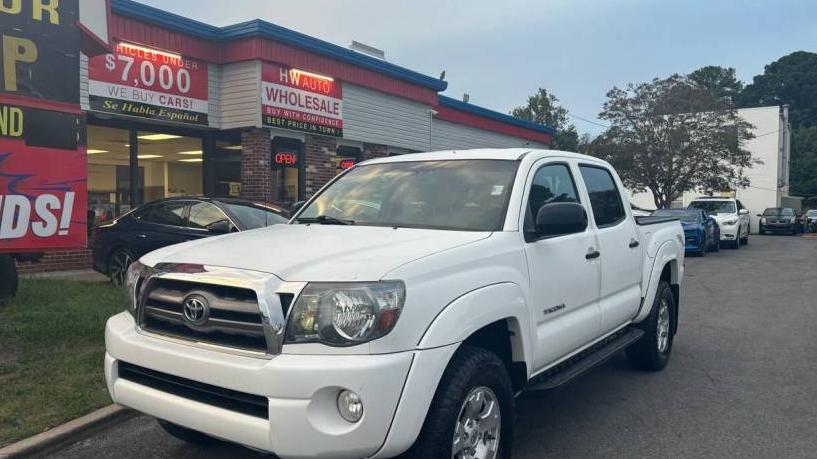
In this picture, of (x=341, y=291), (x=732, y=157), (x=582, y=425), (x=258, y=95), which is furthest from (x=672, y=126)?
(x=341, y=291)

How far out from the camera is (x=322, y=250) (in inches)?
126

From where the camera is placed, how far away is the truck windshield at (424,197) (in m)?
3.90

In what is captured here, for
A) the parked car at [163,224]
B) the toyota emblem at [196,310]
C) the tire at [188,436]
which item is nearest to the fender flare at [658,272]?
the tire at [188,436]

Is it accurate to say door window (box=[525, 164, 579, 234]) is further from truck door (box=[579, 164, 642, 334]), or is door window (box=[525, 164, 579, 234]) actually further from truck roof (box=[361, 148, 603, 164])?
truck door (box=[579, 164, 642, 334])

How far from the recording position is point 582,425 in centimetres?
451

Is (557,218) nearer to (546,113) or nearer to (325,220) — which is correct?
(325,220)

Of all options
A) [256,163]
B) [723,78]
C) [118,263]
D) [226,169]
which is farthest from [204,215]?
[723,78]

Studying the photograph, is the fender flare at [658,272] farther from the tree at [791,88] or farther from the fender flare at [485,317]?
the tree at [791,88]

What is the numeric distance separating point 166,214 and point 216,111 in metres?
5.08

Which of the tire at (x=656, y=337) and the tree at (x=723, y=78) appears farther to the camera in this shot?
the tree at (x=723, y=78)

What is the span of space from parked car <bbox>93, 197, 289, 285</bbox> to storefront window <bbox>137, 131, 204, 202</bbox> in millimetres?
3901

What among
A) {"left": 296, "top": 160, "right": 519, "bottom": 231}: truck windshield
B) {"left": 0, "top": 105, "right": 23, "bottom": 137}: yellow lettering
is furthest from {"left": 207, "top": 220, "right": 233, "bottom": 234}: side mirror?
{"left": 0, "top": 105, "right": 23, "bottom": 137}: yellow lettering

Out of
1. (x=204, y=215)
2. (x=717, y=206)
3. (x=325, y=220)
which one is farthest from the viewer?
(x=717, y=206)

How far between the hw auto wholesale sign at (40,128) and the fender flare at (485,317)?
489cm
